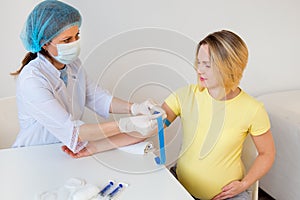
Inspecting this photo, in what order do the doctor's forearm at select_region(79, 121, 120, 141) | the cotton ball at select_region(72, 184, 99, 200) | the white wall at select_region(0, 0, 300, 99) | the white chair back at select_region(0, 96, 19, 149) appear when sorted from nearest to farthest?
1. the cotton ball at select_region(72, 184, 99, 200)
2. the doctor's forearm at select_region(79, 121, 120, 141)
3. the white chair back at select_region(0, 96, 19, 149)
4. the white wall at select_region(0, 0, 300, 99)

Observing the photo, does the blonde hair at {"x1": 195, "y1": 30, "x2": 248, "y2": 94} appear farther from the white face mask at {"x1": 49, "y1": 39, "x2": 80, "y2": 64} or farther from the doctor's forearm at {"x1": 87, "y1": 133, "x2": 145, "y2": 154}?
the white face mask at {"x1": 49, "y1": 39, "x2": 80, "y2": 64}

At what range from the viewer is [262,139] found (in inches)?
50.7

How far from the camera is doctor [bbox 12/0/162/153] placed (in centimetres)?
127

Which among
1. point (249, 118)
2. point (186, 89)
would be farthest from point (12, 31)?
point (249, 118)

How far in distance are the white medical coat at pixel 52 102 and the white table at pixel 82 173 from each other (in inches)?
3.4

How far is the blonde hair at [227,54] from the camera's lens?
4.10ft

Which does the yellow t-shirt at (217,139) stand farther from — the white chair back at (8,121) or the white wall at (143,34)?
the white chair back at (8,121)

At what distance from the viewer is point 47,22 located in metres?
1.31

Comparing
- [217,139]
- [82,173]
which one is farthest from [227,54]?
[82,173]

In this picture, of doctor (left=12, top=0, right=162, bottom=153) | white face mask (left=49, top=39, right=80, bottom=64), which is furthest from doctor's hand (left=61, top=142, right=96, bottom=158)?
white face mask (left=49, top=39, right=80, bottom=64)

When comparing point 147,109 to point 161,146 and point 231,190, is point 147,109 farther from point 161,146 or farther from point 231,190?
point 231,190

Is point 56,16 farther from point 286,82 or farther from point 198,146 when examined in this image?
point 286,82

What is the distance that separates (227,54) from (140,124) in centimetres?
40

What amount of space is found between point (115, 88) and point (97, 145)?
641 millimetres
